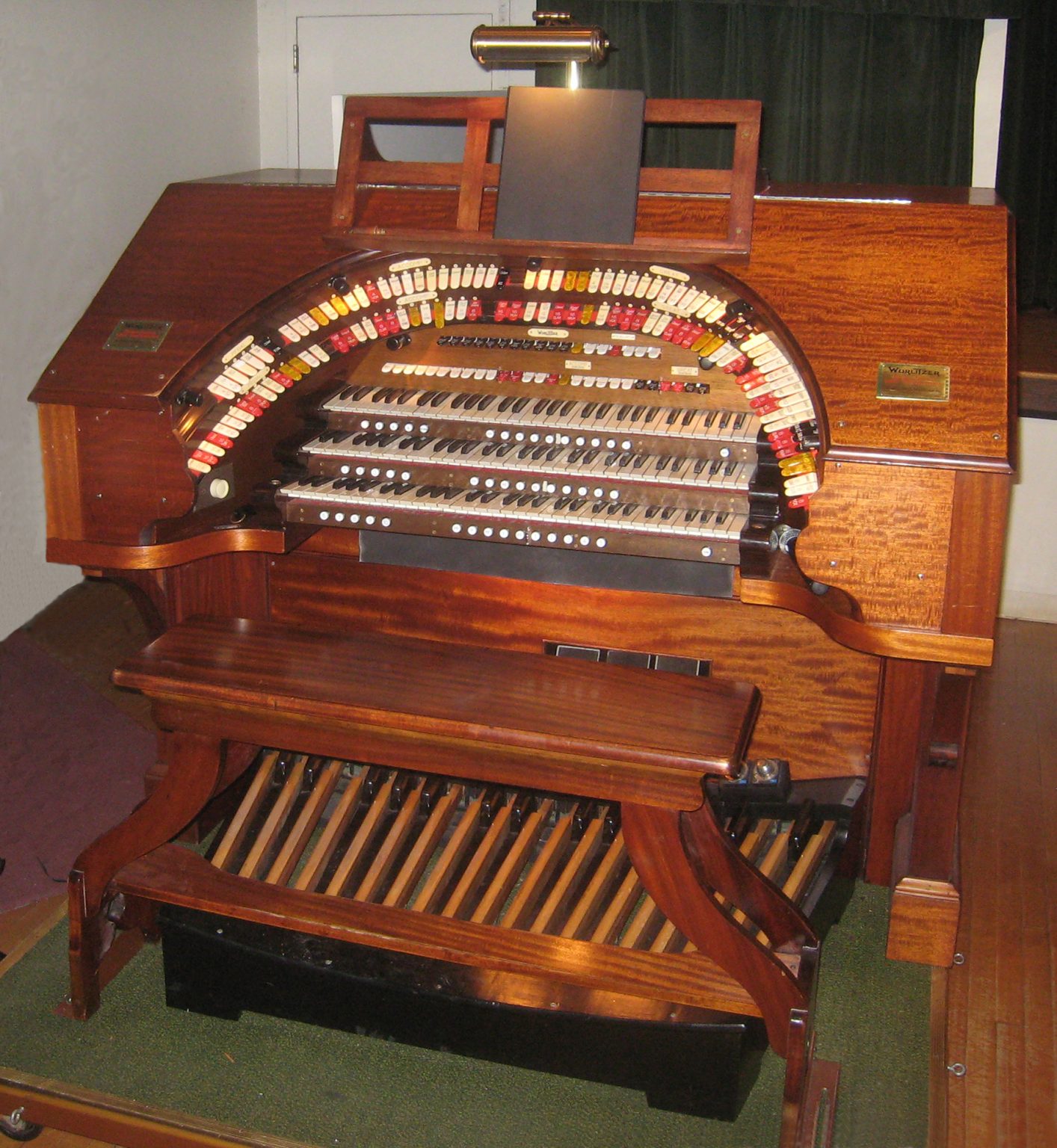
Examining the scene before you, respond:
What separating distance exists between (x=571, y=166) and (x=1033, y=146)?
Result: 3.07 m

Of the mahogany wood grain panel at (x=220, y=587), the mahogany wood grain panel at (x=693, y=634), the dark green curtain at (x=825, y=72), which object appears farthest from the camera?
the dark green curtain at (x=825, y=72)

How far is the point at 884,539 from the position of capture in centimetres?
213

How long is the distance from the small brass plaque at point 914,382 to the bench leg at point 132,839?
4.30 ft

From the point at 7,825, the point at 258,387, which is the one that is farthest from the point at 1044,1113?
the point at 7,825

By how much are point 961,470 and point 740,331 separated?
47 cm

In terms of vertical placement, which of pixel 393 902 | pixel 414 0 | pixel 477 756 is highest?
pixel 414 0

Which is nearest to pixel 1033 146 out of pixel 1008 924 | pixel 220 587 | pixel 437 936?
pixel 1008 924

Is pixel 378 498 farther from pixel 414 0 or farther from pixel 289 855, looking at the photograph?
pixel 414 0

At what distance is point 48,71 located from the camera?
3.57 metres

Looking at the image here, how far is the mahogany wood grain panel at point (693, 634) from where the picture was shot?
2.61 m

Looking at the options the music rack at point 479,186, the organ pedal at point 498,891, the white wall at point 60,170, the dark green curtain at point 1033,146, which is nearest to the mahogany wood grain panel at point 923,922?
the organ pedal at point 498,891

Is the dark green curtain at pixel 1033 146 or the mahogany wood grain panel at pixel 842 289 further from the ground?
the dark green curtain at pixel 1033 146

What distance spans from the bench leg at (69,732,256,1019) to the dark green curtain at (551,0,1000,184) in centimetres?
351

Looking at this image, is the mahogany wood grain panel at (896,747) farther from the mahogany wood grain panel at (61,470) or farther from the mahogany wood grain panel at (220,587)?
the mahogany wood grain panel at (61,470)
